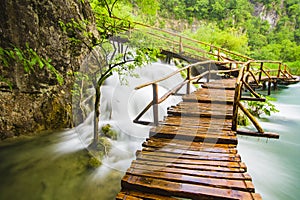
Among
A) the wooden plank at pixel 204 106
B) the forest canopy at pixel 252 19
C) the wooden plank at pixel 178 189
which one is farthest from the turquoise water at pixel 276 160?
the forest canopy at pixel 252 19

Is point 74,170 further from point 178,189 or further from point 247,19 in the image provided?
point 247,19

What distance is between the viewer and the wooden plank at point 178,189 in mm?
1976

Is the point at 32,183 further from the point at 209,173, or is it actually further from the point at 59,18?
the point at 59,18

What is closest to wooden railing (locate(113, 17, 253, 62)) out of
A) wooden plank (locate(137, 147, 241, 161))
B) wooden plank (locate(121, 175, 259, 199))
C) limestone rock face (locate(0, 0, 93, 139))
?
limestone rock face (locate(0, 0, 93, 139))

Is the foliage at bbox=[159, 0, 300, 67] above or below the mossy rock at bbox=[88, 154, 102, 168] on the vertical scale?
above

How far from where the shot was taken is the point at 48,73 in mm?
5637

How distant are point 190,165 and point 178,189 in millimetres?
527

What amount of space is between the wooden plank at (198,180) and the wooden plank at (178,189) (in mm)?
53

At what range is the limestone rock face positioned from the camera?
15.9 ft

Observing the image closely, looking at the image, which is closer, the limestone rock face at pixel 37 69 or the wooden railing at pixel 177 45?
the limestone rock face at pixel 37 69

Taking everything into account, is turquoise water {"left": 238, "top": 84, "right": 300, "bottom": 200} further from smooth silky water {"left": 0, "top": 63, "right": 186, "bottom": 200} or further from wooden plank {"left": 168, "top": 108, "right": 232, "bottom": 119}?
smooth silky water {"left": 0, "top": 63, "right": 186, "bottom": 200}

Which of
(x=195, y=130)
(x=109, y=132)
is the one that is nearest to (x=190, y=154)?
(x=195, y=130)

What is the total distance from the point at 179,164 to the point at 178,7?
38.0 meters

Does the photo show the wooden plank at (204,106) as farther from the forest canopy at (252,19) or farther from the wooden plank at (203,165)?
the forest canopy at (252,19)
